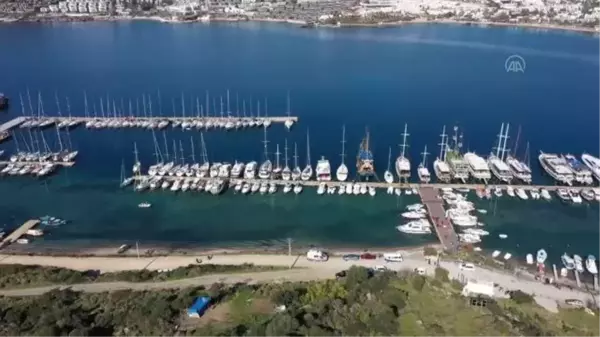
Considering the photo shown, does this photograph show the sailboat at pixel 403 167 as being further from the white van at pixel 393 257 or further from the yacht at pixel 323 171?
the white van at pixel 393 257

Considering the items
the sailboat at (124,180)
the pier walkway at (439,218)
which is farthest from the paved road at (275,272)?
the sailboat at (124,180)

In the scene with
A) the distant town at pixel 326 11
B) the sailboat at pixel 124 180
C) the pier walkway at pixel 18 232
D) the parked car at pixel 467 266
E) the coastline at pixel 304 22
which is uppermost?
the distant town at pixel 326 11

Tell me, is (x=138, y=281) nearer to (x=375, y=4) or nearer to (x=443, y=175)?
(x=443, y=175)

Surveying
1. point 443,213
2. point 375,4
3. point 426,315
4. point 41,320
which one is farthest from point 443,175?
point 375,4

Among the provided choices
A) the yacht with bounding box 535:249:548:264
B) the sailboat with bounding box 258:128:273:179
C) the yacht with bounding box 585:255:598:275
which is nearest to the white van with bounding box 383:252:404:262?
the yacht with bounding box 535:249:548:264

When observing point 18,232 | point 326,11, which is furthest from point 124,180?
point 326,11

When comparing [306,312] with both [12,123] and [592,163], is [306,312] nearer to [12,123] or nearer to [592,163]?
[592,163]
